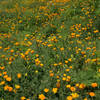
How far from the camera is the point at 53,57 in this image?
3107 mm

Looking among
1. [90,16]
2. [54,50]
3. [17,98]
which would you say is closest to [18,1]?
[90,16]

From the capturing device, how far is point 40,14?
5.27m

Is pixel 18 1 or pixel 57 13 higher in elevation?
pixel 18 1

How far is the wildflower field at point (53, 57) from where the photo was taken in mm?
2260

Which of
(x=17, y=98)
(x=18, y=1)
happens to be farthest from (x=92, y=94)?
(x=18, y=1)

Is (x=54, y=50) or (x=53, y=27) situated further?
(x=53, y=27)

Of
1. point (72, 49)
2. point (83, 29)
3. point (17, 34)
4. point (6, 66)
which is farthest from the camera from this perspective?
point (17, 34)

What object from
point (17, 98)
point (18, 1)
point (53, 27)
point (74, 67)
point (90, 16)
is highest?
point (18, 1)

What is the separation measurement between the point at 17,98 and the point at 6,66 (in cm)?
77

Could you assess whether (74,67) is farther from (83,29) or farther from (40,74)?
(83,29)

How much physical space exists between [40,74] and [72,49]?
94cm

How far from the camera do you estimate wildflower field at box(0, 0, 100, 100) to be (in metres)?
2.26

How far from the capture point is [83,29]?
3.81 m

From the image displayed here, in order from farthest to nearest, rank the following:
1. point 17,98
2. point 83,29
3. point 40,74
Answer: point 83,29 → point 40,74 → point 17,98
